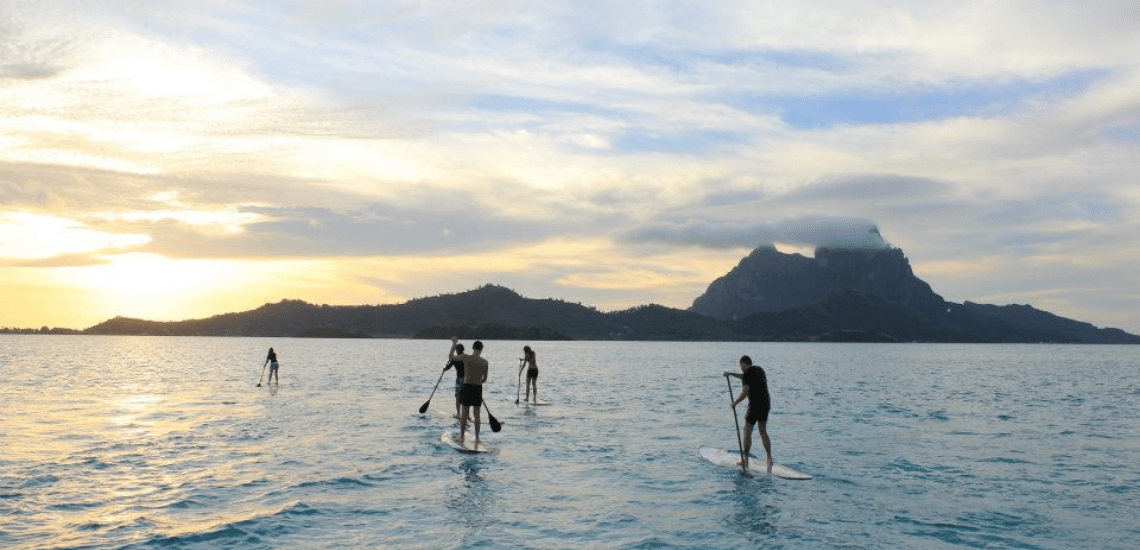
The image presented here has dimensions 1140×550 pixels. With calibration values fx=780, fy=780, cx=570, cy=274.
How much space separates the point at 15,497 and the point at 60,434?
11.4 metres

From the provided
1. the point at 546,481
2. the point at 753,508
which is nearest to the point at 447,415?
the point at 546,481

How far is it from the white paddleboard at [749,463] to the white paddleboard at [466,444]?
6444 millimetres

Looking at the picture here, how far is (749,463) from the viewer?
21.2 metres

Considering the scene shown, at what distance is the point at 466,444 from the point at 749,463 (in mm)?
8311

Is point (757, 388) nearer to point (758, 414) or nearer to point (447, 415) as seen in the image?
point (758, 414)

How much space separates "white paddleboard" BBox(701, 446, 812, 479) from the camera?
1961 centimetres

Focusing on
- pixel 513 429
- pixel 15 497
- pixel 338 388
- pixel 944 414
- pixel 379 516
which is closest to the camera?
pixel 379 516

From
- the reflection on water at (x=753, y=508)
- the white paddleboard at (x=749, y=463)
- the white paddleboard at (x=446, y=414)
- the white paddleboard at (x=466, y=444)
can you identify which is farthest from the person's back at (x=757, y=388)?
the white paddleboard at (x=446, y=414)

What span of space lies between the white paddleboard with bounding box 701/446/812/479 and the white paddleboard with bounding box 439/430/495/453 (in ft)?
21.1

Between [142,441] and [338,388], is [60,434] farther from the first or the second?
[338,388]

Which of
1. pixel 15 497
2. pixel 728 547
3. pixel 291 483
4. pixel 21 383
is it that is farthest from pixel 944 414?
pixel 21 383

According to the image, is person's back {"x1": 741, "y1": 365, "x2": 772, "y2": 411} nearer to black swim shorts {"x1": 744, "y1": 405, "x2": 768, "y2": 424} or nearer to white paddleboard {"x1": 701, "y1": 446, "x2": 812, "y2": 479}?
black swim shorts {"x1": 744, "y1": 405, "x2": 768, "y2": 424}

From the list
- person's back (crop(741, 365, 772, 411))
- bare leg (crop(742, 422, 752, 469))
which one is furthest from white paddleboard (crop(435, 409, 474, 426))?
person's back (crop(741, 365, 772, 411))

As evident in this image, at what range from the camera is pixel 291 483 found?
17.9 m
